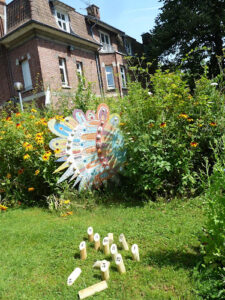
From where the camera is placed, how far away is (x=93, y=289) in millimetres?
1978

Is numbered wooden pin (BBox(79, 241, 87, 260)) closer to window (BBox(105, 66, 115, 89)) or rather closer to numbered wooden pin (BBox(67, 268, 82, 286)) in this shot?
numbered wooden pin (BBox(67, 268, 82, 286))

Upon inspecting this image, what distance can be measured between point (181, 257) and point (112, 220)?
131 centimetres

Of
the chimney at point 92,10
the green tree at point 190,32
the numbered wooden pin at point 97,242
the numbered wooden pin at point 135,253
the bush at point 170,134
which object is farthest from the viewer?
the chimney at point 92,10

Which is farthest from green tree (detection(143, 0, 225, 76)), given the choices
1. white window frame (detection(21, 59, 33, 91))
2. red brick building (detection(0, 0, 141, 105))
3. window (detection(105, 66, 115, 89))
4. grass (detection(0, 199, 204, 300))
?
grass (detection(0, 199, 204, 300))

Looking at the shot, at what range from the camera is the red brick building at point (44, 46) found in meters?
12.4

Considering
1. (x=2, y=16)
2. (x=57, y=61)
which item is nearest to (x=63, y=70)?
(x=57, y=61)

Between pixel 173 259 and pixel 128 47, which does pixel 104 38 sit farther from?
pixel 173 259

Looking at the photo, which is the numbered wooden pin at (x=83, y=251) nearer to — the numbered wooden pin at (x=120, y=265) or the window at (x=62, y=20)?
the numbered wooden pin at (x=120, y=265)

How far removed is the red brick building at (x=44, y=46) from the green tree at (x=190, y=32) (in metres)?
4.58

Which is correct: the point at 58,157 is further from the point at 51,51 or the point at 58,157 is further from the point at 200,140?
the point at 51,51

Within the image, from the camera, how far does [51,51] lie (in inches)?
519

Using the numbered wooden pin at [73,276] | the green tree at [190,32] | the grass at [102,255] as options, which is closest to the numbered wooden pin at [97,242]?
the grass at [102,255]

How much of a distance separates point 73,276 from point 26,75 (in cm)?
1326

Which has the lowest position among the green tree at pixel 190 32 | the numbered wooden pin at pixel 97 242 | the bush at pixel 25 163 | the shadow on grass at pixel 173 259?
the shadow on grass at pixel 173 259
